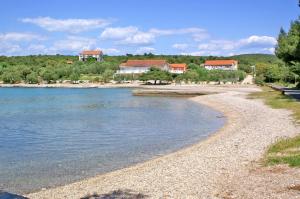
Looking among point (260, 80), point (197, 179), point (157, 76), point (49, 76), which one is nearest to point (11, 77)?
point (49, 76)

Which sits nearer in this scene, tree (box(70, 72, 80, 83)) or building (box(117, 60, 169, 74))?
tree (box(70, 72, 80, 83))

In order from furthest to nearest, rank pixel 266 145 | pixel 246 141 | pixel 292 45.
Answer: pixel 292 45 → pixel 246 141 → pixel 266 145

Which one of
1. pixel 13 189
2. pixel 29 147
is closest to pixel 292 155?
pixel 13 189

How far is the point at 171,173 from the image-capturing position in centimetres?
1473

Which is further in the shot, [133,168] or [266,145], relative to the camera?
[266,145]

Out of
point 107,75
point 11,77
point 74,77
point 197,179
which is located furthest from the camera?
point 11,77

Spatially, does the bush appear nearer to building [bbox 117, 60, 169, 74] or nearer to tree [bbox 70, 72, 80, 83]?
building [bbox 117, 60, 169, 74]

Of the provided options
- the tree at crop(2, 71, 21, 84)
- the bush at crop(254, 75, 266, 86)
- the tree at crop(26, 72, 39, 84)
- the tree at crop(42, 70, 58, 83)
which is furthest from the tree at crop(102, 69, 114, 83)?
the bush at crop(254, 75, 266, 86)

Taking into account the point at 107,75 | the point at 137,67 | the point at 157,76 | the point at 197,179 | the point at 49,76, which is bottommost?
the point at 197,179

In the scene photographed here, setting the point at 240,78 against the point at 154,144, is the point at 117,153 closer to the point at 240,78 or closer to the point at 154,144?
the point at 154,144

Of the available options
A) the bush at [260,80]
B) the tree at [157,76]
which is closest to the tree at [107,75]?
the tree at [157,76]

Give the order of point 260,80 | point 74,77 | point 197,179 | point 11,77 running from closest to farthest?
point 197,179 → point 260,80 → point 74,77 → point 11,77

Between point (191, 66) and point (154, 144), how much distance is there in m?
161

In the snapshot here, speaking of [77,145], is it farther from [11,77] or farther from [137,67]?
[137,67]
